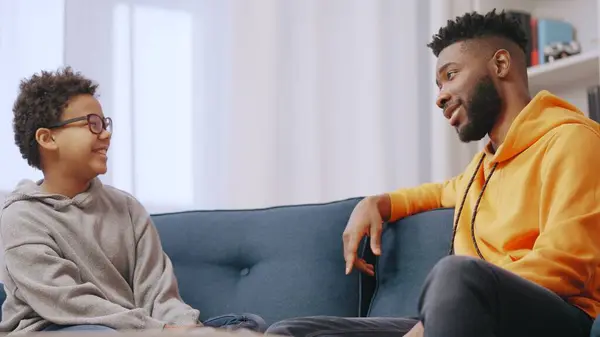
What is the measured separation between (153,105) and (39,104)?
32.8 inches

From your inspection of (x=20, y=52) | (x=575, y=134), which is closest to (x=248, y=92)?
(x=20, y=52)

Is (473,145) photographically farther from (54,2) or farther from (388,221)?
(54,2)

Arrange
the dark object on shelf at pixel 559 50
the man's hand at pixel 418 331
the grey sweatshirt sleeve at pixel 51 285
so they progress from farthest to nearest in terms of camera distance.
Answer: the dark object on shelf at pixel 559 50 < the grey sweatshirt sleeve at pixel 51 285 < the man's hand at pixel 418 331

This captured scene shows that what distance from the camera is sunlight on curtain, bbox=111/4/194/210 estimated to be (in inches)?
107

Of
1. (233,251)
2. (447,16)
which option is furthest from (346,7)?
(233,251)

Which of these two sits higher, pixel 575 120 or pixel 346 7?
pixel 346 7

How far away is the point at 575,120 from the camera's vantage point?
5.46ft

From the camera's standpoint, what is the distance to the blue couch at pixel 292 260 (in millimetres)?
1973

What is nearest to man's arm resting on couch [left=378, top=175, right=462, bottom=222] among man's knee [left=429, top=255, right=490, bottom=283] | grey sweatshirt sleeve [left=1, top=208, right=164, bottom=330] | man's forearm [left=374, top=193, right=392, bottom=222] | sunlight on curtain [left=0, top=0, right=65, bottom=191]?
man's forearm [left=374, top=193, right=392, bottom=222]

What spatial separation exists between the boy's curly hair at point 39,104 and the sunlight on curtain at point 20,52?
1.81 feet

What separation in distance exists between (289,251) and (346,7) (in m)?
1.27

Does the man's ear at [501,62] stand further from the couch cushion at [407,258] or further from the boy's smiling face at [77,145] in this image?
the boy's smiling face at [77,145]

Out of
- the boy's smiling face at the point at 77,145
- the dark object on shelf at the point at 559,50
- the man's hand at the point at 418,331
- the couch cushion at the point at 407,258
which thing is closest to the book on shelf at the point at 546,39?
the dark object on shelf at the point at 559,50

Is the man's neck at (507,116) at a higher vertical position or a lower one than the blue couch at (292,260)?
higher
